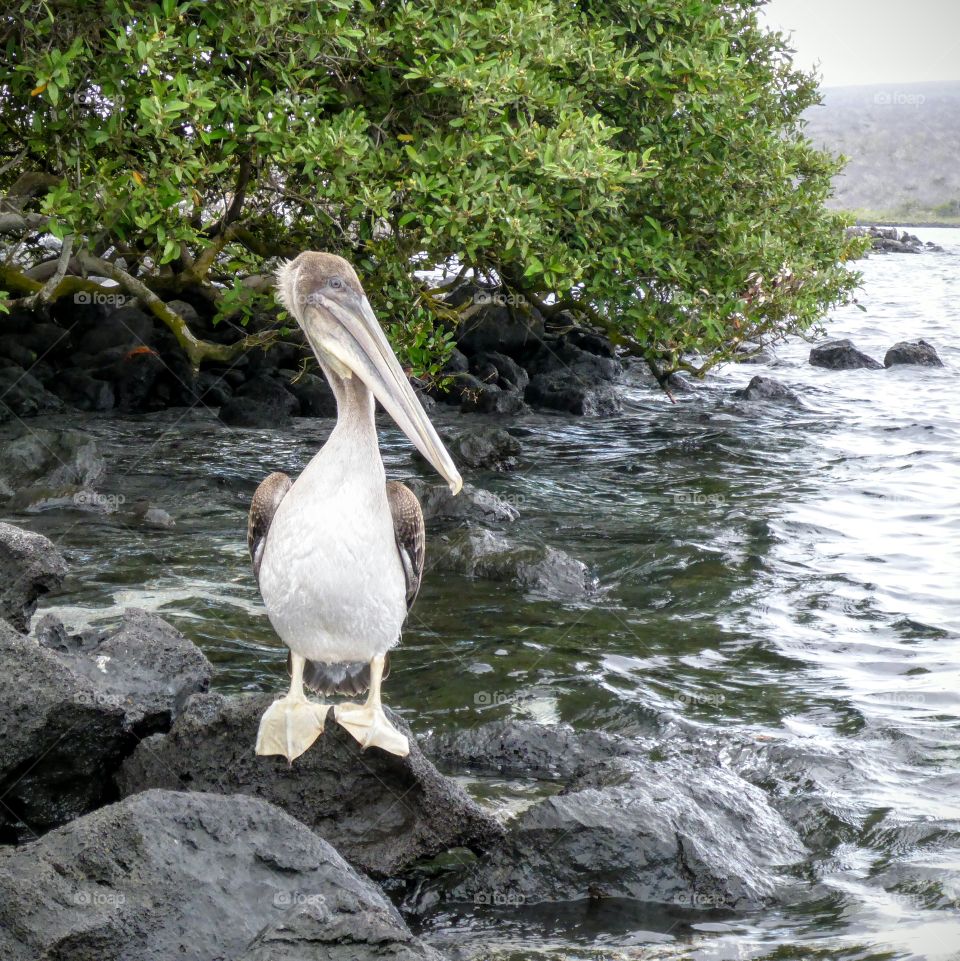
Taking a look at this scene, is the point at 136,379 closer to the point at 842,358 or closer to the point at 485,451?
the point at 485,451

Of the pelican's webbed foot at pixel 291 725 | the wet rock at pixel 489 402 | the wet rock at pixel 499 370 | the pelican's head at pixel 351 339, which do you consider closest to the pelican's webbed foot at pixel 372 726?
the pelican's webbed foot at pixel 291 725

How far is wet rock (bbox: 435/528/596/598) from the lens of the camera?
31.4 ft

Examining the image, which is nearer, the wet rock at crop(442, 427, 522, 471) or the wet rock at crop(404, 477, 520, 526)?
the wet rock at crop(404, 477, 520, 526)

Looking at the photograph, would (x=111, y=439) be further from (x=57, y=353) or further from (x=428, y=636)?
(x=428, y=636)

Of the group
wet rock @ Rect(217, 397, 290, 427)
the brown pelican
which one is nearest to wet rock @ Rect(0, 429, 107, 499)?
wet rock @ Rect(217, 397, 290, 427)

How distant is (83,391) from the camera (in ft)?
51.1

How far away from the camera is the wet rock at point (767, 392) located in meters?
19.3

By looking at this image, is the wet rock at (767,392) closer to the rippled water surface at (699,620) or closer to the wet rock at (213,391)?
the rippled water surface at (699,620)
